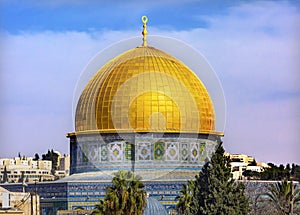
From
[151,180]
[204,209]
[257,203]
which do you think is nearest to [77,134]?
[151,180]

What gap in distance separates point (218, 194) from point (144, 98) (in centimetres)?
1357

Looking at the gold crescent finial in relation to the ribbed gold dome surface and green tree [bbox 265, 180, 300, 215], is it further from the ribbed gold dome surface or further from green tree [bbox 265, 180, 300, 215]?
green tree [bbox 265, 180, 300, 215]

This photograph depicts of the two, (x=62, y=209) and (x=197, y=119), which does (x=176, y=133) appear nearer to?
(x=197, y=119)

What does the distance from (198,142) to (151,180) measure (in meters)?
2.58

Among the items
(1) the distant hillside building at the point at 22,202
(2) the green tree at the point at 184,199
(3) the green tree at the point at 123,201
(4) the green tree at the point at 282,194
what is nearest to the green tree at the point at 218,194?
(3) the green tree at the point at 123,201

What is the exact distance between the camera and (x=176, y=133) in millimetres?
45094

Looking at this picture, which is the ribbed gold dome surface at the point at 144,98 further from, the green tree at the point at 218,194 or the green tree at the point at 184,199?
the green tree at the point at 218,194

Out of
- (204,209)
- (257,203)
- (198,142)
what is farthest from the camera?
(198,142)

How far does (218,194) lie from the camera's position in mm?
32438

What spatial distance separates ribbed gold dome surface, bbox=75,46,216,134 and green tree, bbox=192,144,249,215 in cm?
1212

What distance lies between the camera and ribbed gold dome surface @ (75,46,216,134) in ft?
149

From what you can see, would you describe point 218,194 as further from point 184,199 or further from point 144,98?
point 144,98

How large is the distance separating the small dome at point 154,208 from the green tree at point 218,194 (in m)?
5.99

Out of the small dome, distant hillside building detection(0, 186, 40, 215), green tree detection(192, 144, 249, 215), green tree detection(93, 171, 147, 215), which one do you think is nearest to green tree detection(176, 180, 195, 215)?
the small dome
